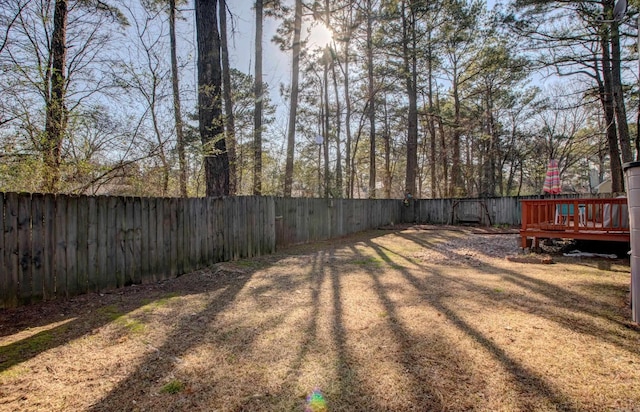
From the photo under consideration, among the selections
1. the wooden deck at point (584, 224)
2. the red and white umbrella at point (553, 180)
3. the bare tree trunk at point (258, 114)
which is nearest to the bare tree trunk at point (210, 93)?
the bare tree trunk at point (258, 114)

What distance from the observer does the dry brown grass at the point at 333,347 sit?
169 centimetres

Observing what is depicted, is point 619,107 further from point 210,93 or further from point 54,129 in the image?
point 54,129

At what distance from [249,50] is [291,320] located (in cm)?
1028

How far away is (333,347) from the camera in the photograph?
2277mm

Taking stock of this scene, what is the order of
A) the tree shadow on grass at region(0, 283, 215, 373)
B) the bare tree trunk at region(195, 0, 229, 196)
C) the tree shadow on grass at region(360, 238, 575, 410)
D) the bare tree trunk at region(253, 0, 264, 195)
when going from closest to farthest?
the tree shadow on grass at region(360, 238, 575, 410) → the tree shadow on grass at region(0, 283, 215, 373) → the bare tree trunk at region(195, 0, 229, 196) → the bare tree trunk at region(253, 0, 264, 195)

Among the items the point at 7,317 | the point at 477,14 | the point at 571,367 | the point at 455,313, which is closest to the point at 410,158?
the point at 477,14

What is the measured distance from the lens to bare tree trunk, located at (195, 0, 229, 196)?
17.9 ft

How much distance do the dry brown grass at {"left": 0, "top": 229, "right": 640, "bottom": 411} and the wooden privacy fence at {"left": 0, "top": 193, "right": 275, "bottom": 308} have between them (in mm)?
262

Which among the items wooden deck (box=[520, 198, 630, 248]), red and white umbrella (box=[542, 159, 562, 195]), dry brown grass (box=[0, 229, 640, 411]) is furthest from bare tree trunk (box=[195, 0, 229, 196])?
red and white umbrella (box=[542, 159, 562, 195])

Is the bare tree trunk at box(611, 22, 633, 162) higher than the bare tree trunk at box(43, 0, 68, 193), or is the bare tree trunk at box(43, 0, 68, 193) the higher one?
the bare tree trunk at box(611, 22, 633, 162)

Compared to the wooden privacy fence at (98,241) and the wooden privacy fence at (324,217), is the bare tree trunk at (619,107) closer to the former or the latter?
the wooden privacy fence at (324,217)

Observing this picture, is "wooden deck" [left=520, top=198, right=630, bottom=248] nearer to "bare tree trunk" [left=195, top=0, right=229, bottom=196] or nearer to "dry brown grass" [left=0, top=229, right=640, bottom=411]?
"dry brown grass" [left=0, top=229, right=640, bottom=411]

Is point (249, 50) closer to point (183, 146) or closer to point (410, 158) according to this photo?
point (183, 146)

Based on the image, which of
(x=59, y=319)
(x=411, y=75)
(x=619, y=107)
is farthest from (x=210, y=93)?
(x=619, y=107)
